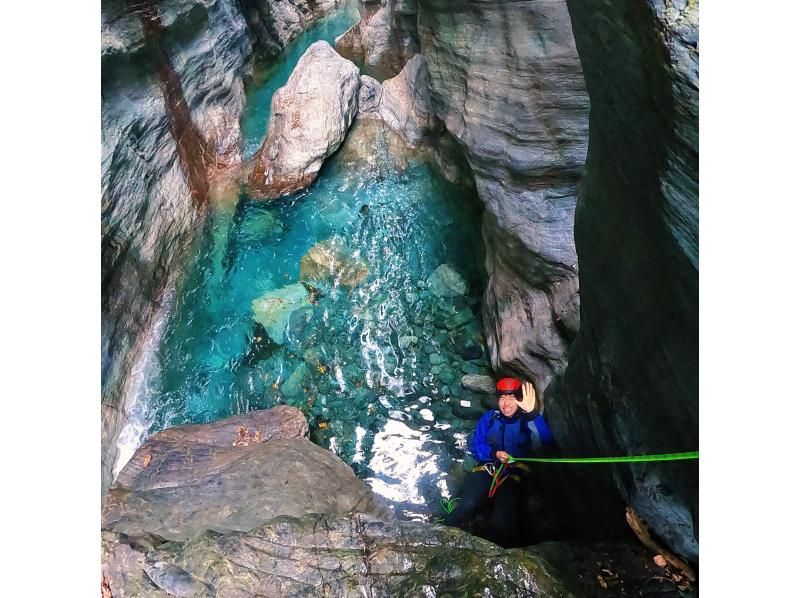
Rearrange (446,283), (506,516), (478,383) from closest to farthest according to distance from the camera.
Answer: (506,516), (478,383), (446,283)

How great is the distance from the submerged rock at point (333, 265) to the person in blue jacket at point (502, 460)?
2.97m

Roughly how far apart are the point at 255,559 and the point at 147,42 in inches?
232

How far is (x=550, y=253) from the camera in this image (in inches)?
198

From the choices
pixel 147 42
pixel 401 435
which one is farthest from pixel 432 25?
pixel 401 435

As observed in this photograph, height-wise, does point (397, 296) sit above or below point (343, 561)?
below

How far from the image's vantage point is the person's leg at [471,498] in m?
4.43

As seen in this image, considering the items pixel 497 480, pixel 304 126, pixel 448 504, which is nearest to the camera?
pixel 497 480

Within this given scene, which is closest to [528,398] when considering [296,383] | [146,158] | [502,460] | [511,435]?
[511,435]

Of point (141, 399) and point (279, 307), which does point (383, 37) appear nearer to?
point (279, 307)

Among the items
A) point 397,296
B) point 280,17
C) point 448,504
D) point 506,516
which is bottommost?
point 448,504

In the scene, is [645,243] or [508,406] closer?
[645,243]

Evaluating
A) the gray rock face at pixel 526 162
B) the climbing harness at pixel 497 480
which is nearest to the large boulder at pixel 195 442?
the climbing harness at pixel 497 480

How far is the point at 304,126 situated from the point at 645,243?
704 centimetres

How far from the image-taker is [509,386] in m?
Result: 5.13
